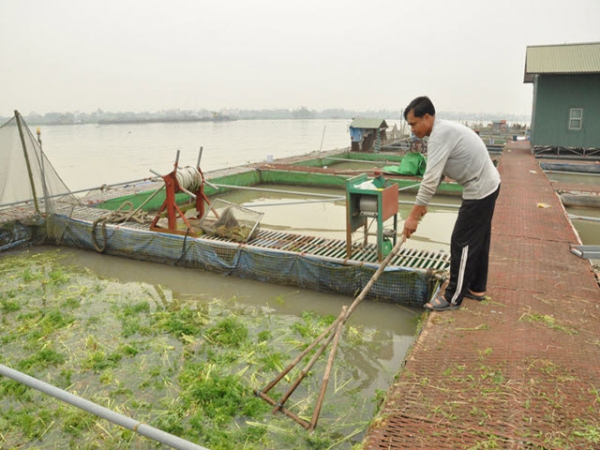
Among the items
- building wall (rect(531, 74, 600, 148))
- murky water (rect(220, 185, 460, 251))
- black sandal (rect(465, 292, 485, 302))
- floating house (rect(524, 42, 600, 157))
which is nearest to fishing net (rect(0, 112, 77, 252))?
murky water (rect(220, 185, 460, 251))

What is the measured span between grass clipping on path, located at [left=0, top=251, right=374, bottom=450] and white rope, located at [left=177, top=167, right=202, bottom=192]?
181 cm

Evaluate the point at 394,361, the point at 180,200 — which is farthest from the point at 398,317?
the point at 180,200

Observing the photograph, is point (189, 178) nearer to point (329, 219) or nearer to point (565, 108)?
point (329, 219)

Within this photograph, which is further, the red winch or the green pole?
the green pole

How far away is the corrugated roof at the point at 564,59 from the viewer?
46.0ft

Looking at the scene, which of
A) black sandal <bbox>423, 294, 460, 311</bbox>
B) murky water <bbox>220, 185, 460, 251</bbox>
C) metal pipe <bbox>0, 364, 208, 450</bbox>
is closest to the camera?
metal pipe <bbox>0, 364, 208, 450</bbox>

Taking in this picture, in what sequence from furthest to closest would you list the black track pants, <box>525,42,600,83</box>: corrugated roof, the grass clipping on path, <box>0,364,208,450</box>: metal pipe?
1. <box>525,42,600,83</box>: corrugated roof
2. the black track pants
3. the grass clipping on path
4. <box>0,364,208,450</box>: metal pipe

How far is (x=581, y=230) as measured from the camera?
8742 mm

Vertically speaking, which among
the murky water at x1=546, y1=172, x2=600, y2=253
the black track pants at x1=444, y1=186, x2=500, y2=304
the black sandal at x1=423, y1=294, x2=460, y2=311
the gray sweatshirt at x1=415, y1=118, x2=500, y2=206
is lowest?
the murky water at x1=546, y1=172, x2=600, y2=253

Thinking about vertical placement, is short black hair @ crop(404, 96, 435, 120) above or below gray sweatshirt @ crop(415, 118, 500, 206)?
above

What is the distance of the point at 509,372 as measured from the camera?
2.81m

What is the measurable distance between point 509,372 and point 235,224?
4.67 m

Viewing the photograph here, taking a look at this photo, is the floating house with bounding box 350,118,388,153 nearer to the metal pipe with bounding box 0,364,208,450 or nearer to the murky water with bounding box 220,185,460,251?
the murky water with bounding box 220,185,460,251

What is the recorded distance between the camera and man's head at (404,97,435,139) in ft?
10.7
